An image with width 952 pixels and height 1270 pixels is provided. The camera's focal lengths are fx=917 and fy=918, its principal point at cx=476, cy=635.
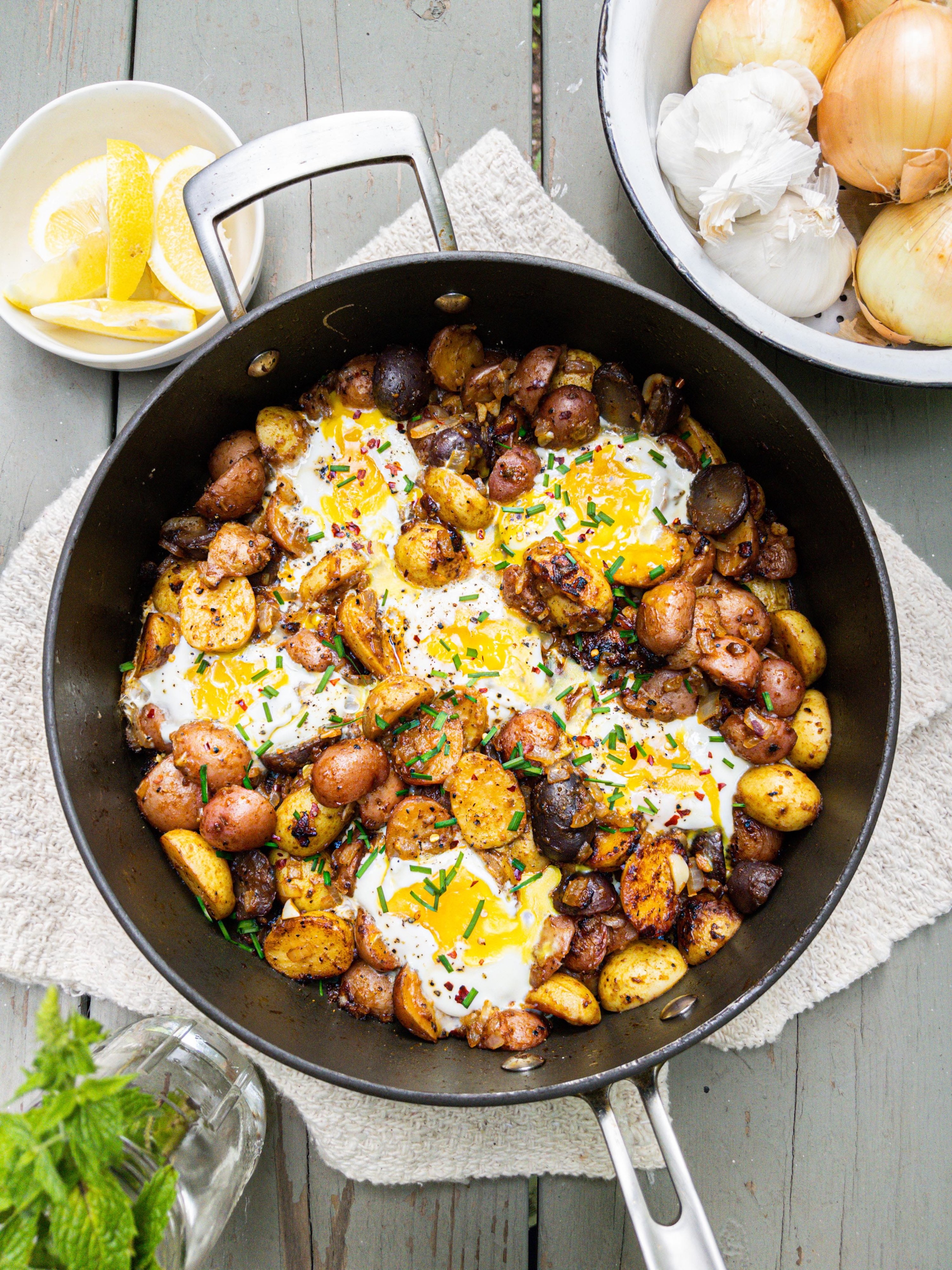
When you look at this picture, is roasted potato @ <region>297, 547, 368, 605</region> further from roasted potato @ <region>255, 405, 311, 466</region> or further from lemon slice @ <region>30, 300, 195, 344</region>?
lemon slice @ <region>30, 300, 195, 344</region>

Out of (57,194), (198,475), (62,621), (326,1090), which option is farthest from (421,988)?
(57,194)

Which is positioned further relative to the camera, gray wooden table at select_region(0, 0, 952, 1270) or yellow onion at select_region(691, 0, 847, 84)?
gray wooden table at select_region(0, 0, 952, 1270)

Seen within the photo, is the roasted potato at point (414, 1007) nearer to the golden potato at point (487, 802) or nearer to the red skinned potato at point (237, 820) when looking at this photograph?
the golden potato at point (487, 802)

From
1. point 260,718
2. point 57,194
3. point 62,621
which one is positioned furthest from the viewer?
point 57,194

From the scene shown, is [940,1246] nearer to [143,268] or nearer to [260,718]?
[260,718]

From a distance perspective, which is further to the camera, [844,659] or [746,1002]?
[844,659]

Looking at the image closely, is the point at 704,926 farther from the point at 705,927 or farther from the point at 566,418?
the point at 566,418

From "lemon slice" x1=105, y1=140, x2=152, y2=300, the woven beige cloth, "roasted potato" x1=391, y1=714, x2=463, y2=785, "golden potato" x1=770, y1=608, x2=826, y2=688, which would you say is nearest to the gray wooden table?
the woven beige cloth
